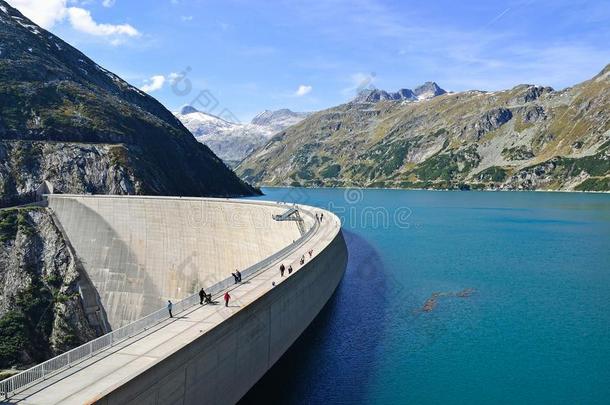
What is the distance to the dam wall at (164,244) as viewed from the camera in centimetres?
7050

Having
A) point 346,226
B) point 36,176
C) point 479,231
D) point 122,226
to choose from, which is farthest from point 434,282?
point 36,176

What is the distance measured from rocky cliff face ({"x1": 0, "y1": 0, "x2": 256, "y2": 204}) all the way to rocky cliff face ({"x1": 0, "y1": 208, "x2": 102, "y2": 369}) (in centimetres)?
1802

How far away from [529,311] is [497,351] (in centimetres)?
1326

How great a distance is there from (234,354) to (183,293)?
41041 mm

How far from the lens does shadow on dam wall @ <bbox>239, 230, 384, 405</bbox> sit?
3519cm

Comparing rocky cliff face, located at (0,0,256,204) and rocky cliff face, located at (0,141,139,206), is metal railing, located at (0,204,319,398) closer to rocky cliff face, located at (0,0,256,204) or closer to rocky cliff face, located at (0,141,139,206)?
rocky cliff face, located at (0,141,139,206)

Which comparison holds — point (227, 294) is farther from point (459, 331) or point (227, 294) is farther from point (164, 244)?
point (164, 244)

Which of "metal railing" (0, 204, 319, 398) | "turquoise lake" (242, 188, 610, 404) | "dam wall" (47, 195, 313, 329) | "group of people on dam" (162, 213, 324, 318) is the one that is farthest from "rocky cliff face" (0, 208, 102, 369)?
"metal railing" (0, 204, 319, 398)

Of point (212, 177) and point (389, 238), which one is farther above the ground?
point (212, 177)

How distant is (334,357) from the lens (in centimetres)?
4159

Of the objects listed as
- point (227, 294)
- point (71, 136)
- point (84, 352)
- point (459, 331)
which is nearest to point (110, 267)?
point (227, 294)

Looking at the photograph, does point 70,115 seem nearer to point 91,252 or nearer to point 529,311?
point 91,252

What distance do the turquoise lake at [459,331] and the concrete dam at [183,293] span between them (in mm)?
3358

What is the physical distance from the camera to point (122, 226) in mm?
80125
